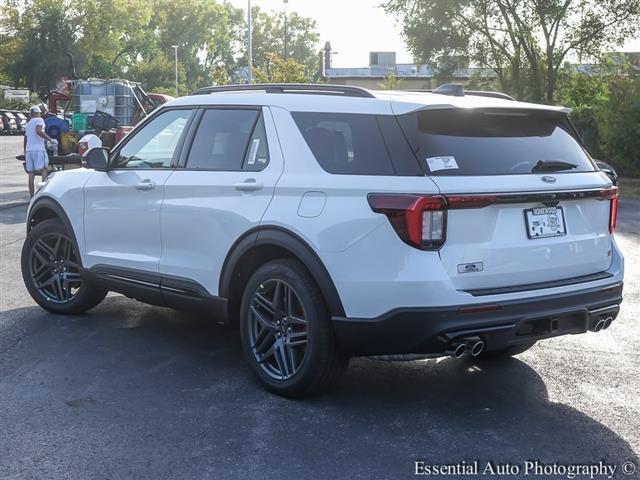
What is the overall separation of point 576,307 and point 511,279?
0.47 m

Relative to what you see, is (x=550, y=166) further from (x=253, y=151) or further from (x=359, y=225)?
(x=253, y=151)

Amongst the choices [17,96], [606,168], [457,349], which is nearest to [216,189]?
[457,349]

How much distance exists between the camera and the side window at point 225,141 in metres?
5.44

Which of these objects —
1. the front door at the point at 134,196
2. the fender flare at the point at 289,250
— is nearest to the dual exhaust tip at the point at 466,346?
the fender flare at the point at 289,250

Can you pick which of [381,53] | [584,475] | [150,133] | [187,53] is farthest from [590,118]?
[187,53]

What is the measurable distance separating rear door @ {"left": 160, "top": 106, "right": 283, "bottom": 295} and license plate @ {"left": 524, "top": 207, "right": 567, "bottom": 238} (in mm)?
1459

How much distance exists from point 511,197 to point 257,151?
5.35 feet

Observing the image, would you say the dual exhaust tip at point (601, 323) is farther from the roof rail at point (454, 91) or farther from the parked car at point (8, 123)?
the parked car at point (8, 123)

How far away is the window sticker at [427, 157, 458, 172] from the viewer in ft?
14.9

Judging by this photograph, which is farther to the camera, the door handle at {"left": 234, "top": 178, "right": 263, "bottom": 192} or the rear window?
the door handle at {"left": 234, "top": 178, "right": 263, "bottom": 192}

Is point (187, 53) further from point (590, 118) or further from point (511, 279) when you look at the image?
point (511, 279)

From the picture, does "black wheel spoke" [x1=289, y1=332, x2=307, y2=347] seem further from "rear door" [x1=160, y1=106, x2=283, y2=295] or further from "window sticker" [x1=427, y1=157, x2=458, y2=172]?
"window sticker" [x1=427, y1=157, x2=458, y2=172]

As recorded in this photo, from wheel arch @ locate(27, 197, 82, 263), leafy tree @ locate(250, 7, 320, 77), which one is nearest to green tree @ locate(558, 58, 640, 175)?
wheel arch @ locate(27, 197, 82, 263)

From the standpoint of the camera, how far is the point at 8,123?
53.5 meters
